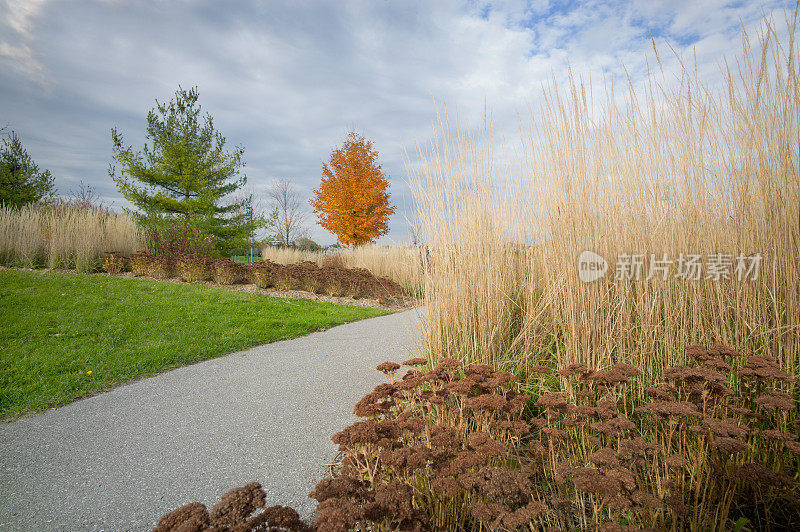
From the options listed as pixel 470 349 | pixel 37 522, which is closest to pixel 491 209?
pixel 470 349

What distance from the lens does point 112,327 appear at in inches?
191

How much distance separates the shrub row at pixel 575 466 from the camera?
1.09 meters

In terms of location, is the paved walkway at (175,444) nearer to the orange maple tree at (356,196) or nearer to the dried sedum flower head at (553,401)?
the dried sedum flower head at (553,401)

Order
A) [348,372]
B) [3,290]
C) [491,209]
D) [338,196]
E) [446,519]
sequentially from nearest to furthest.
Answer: [446,519], [491,209], [348,372], [3,290], [338,196]

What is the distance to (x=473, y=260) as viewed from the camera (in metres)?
2.48

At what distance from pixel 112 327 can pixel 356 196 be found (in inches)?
425

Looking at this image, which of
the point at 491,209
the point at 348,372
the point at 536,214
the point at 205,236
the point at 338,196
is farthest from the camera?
the point at 338,196

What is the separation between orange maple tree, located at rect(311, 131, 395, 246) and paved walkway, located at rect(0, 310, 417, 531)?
11.6 m

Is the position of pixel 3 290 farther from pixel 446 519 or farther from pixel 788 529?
pixel 788 529

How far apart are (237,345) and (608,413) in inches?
164

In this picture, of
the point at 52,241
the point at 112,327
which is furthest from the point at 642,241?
the point at 52,241
